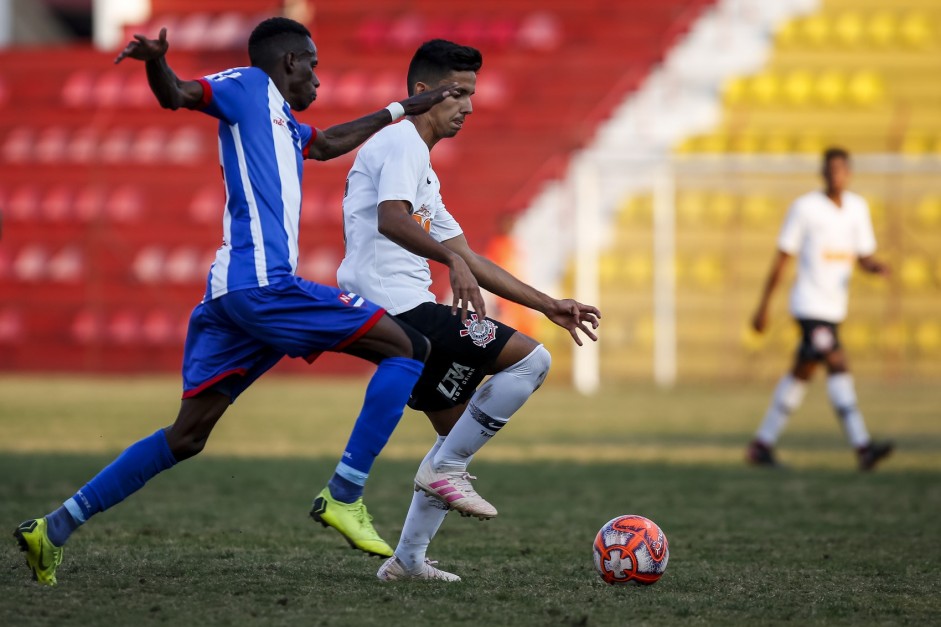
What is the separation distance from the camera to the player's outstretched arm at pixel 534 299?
509cm

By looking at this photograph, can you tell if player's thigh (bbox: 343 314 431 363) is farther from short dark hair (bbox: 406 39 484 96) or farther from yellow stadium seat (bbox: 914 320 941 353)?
yellow stadium seat (bbox: 914 320 941 353)

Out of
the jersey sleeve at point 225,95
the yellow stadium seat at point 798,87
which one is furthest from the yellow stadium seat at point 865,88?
the jersey sleeve at point 225,95

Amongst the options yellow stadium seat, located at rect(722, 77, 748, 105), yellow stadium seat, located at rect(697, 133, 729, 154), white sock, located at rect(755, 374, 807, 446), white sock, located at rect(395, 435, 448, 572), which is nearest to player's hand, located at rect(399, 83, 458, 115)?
white sock, located at rect(395, 435, 448, 572)

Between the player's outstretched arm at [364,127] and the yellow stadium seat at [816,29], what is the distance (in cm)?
1853

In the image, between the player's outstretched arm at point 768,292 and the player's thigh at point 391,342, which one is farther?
the player's outstretched arm at point 768,292

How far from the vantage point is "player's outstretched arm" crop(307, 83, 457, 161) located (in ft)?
17.1

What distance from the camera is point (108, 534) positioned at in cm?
633

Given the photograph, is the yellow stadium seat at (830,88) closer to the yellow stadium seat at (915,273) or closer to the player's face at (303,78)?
the yellow stadium seat at (915,273)

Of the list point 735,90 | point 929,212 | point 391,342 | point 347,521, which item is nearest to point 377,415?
point 391,342

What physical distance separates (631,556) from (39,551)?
2136 millimetres

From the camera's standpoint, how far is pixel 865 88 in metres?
22.1

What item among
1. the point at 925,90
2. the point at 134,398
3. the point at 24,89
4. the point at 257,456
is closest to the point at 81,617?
the point at 257,456

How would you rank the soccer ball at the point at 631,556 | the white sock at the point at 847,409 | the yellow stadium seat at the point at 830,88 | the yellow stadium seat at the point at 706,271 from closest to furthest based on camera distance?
the soccer ball at the point at 631,556, the white sock at the point at 847,409, the yellow stadium seat at the point at 706,271, the yellow stadium seat at the point at 830,88

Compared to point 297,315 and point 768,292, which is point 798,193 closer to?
point 768,292
